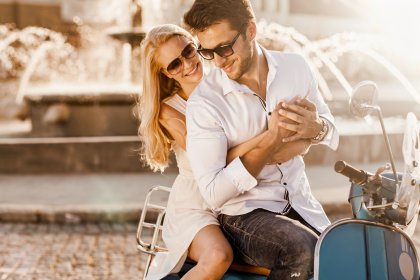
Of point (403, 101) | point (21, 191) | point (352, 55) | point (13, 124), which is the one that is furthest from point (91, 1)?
point (21, 191)

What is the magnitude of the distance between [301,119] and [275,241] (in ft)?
1.37

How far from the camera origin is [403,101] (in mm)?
13828

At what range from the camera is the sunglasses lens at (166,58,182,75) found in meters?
3.09

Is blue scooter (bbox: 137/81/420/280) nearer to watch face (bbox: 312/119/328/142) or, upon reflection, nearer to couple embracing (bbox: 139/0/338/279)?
couple embracing (bbox: 139/0/338/279)

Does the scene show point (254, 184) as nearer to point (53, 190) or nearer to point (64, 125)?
point (53, 190)

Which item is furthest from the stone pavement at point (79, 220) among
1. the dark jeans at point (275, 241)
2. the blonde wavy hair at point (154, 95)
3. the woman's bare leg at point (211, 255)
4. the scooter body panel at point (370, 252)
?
the scooter body panel at point (370, 252)

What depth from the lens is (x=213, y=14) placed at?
2.51m

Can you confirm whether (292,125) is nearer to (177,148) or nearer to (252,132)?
(252,132)

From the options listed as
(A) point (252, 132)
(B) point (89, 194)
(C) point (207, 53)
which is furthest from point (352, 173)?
(B) point (89, 194)

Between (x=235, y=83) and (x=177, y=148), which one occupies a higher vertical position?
(x=235, y=83)

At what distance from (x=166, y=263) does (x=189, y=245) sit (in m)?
0.14

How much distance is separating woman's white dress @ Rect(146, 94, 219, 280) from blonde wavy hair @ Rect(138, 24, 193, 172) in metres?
0.11

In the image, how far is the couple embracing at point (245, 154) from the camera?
2.44 meters

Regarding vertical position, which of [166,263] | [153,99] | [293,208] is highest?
[153,99]
